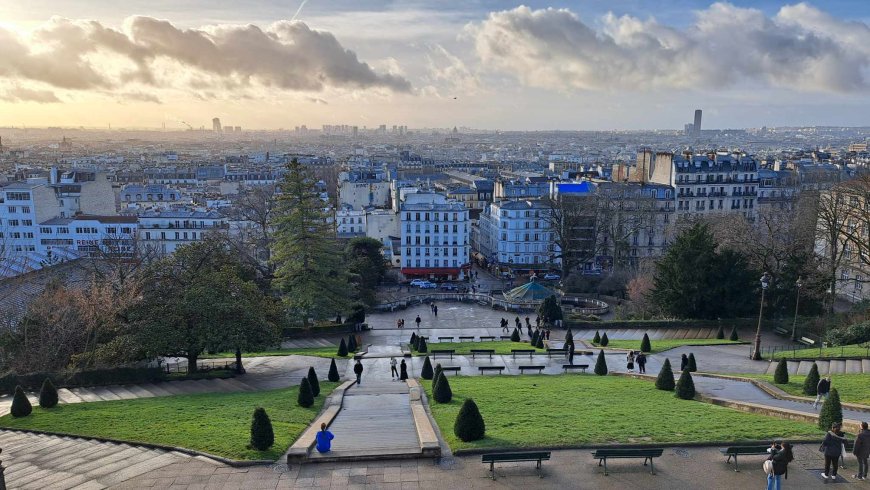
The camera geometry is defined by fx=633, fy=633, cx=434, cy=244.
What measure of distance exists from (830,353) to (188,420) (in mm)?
32216

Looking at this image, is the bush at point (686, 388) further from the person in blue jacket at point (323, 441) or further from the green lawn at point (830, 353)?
the person in blue jacket at point (323, 441)

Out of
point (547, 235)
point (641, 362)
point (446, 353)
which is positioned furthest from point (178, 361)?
point (547, 235)

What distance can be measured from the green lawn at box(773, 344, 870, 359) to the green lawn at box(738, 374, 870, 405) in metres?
5.27

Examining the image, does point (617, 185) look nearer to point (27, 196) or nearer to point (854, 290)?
point (854, 290)

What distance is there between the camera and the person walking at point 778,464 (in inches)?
607

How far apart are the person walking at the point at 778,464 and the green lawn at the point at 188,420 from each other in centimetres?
1331

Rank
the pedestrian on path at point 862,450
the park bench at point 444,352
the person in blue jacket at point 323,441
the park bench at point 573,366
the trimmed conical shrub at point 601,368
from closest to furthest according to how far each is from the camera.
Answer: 1. the pedestrian on path at point 862,450
2. the person in blue jacket at point 323,441
3. the trimmed conical shrub at point 601,368
4. the park bench at point 573,366
5. the park bench at point 444,352

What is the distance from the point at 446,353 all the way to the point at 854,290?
4982 centimetres

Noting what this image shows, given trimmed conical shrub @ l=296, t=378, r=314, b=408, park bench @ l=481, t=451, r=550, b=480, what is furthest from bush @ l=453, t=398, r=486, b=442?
trimmed conical shrub @ l=296, t=378, r=314, b=408

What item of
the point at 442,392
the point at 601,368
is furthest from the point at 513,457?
the point at 601,368

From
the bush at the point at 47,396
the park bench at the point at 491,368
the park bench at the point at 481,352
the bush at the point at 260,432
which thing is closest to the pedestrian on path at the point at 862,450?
the bush at the point at 260,432

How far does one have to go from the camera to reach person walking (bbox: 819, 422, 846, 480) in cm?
1645

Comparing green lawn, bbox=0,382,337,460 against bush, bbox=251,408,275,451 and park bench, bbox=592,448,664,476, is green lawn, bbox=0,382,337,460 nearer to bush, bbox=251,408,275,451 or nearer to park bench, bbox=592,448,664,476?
bush, bbox=251,408,275,451

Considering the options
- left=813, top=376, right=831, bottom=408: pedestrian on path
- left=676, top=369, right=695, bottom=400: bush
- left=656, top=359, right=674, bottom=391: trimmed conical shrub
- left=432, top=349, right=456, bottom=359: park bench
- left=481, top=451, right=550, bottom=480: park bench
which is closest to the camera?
left=481, top=451, right=550, bottom=480: park bench
